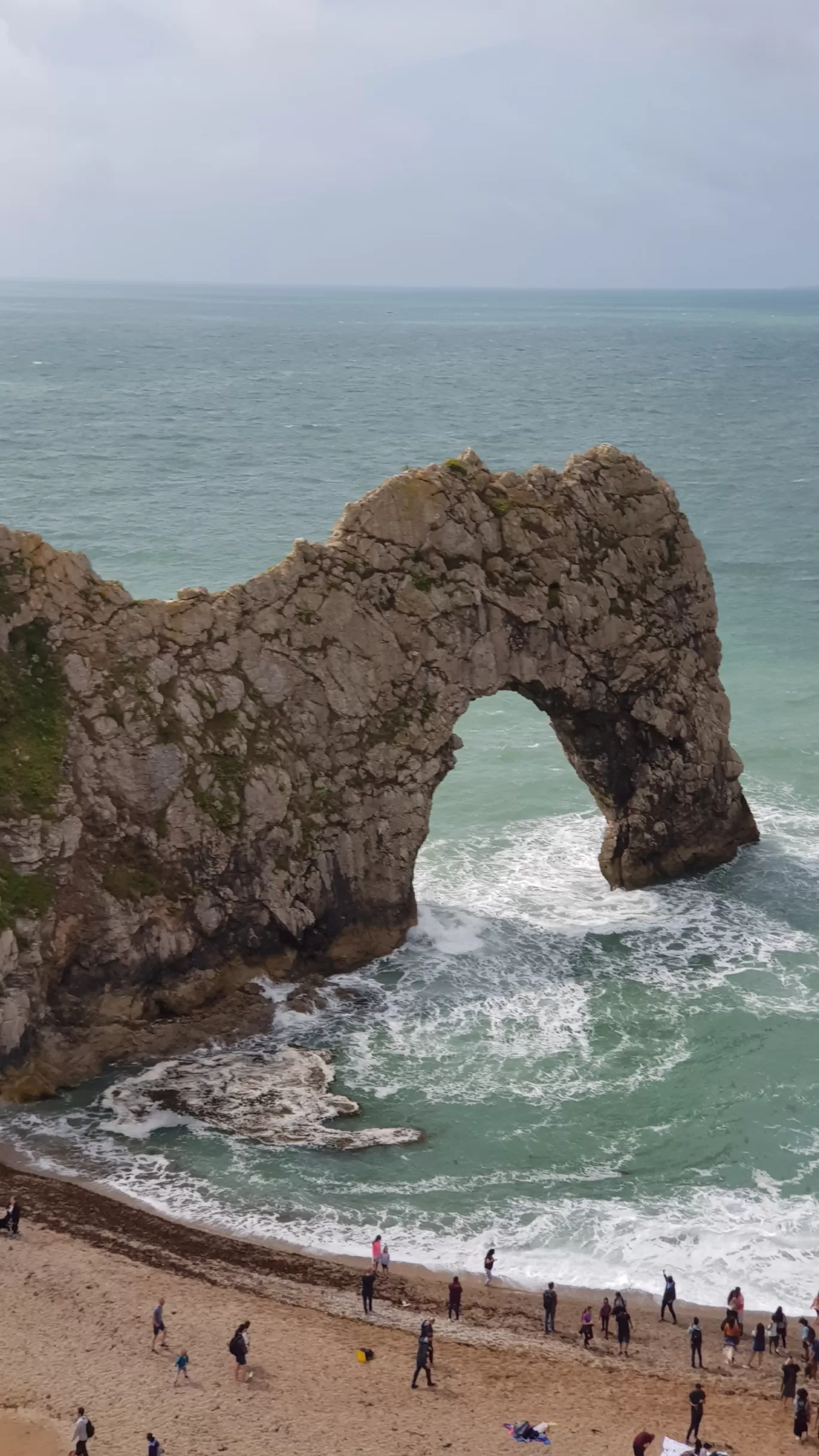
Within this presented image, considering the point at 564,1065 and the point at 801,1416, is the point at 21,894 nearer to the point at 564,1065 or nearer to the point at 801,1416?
the point at 564,1065

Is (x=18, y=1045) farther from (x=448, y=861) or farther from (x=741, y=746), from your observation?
(x=741, y=746)

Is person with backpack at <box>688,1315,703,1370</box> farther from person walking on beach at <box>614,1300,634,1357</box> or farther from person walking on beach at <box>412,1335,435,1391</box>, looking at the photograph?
person walking on beach at <box>412,1335,435,1391</box>

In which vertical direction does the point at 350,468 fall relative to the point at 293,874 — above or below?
above

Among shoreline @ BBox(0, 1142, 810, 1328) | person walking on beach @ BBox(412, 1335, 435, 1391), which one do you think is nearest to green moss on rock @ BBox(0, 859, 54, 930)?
shoreline @ BBox(0, 1142, 810, 1328)

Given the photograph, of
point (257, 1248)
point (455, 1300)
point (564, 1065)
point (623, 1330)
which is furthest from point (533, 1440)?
point (564, 1065)

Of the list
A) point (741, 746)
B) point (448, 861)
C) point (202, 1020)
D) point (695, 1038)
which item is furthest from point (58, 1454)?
point (741, 746)

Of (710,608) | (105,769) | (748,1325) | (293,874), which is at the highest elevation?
→ (710,608)
